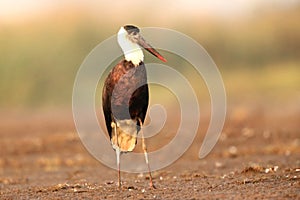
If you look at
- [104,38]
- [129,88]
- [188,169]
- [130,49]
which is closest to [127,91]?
[129,88]

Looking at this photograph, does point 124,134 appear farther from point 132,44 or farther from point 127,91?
point 132,44

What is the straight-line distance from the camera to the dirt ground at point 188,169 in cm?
1398

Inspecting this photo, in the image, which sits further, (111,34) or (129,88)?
(111,34)

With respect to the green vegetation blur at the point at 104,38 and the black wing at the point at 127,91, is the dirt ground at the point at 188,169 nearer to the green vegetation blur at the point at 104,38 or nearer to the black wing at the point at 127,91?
the black wing at the point at 127,91

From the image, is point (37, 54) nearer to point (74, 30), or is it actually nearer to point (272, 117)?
point (74, 30)

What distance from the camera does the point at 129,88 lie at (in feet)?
48.1

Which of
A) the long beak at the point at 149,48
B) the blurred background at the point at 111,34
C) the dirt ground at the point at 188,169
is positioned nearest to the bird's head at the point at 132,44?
the long beak at the point at 149,48

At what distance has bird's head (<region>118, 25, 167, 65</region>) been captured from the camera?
14.7m

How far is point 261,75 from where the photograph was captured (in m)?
90.0

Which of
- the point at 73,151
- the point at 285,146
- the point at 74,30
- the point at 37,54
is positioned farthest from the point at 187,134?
the point at 74,30

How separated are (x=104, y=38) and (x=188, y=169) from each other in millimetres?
91507

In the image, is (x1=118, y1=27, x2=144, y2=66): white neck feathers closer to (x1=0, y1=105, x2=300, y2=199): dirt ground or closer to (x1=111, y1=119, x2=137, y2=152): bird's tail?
(x1=111, y1=119, x2=137, y2=152): bird's tail

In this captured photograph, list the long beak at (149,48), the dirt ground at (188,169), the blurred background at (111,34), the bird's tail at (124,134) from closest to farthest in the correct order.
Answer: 1. the dirt ground at (188,169)
2. the long beak at (149,48)
3. the bird's tail at (124,134)
4. the blurred background at (111,34)

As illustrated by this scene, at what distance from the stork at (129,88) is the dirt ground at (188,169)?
1.36 meters
